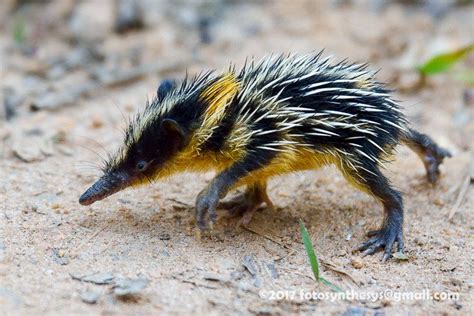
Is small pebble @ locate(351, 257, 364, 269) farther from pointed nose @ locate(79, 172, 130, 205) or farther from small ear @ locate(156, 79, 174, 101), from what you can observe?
small ear @ locate(156, 79, 174, 101)

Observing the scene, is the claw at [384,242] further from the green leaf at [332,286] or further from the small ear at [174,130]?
the small ear at [174,130]

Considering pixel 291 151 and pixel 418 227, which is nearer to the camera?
pixel 291 151

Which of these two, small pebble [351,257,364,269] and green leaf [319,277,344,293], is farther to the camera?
small pebble [351,257,364,269]

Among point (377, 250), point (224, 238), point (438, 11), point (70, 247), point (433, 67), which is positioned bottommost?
point (70, 247)

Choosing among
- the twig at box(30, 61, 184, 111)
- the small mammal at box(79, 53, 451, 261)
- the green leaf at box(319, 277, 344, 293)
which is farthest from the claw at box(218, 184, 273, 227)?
the twig at box(30, 61, 184, 111)

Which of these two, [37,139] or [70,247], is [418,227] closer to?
[70,247]

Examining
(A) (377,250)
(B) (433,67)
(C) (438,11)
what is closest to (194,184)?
(A) (377,250)

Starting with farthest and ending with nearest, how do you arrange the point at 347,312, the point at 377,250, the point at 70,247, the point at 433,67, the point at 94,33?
the point at 94,33, the point at 433,67, the point at 377,250, the point at 70,247, the point at 347,312
